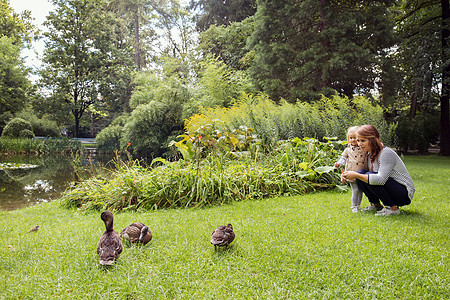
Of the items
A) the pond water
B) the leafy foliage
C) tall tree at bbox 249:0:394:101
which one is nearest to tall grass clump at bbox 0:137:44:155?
the leafy foliage

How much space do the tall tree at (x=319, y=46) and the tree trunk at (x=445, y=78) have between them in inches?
87.1

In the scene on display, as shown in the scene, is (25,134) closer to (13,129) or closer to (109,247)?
(13,129)

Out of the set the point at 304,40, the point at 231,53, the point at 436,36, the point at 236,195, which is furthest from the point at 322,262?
the point at 231,53

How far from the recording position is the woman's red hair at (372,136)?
2514 millimetres

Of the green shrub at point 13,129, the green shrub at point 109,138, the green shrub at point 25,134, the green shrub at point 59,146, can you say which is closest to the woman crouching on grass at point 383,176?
the green shrub at point 59,146

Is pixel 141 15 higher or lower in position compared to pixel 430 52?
higher

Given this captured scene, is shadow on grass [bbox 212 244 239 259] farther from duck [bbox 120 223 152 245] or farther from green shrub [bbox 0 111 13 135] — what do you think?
green shrub [bbox 0 111 13 135]

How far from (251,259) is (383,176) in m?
1.55

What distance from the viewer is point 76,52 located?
770 inches

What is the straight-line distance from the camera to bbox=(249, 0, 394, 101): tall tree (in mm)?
8133

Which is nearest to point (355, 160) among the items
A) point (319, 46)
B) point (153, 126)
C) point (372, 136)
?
point (372, 136)

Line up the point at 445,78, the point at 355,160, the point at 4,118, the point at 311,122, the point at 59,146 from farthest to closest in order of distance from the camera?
1. the point at 4,118
2. the point at 59,146
3. the point at 445,78
4. the point at 311,122
5. the point at 355,160

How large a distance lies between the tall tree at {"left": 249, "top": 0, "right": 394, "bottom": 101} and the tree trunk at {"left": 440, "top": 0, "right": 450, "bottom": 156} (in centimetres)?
221

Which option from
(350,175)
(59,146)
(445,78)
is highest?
(445,78)
